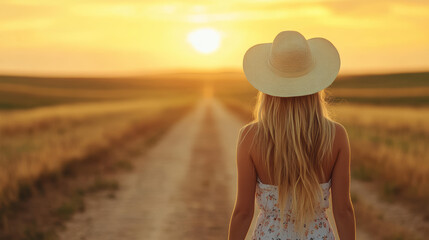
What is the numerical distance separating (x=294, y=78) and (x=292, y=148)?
34cm

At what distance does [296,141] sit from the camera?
2.28 meters

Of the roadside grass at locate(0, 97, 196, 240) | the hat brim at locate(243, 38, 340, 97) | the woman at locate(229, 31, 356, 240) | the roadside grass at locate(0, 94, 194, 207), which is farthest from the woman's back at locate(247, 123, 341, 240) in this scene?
the roadside grass at locate(0, 94, 194, 207)

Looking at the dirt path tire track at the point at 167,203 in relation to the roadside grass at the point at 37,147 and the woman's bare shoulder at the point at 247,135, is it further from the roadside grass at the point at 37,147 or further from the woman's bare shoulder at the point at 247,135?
the woman's bare shoulder at the point at 247,135

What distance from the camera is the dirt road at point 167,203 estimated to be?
6.37 m

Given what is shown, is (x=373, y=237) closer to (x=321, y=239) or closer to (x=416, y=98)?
(x=321, y=239)

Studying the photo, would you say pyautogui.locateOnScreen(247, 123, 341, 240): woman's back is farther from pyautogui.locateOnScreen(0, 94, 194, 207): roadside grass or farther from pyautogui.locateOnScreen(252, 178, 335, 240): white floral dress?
pyautogui.locateOnScreen(0, 94, 194, 207): roadside grass

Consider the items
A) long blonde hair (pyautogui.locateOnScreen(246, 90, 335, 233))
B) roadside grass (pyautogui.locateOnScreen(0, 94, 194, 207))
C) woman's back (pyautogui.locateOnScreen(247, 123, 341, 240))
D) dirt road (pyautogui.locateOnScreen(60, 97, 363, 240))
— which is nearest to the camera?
long blonde hair (pyautogui.locateOnScreen(246, 90, 335, 233))

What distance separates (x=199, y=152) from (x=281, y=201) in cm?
1122

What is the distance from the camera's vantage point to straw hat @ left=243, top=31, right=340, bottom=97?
2299mm

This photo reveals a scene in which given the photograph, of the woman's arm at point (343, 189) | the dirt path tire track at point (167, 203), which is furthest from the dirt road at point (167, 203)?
the woman's arm at point (343, 189)

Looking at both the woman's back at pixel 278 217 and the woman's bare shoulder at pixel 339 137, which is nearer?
the woman's bare shoulder at pixel 339 137

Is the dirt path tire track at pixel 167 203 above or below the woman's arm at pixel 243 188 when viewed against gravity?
below

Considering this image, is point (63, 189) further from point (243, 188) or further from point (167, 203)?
point (243, 188)

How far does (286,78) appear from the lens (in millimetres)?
2350
